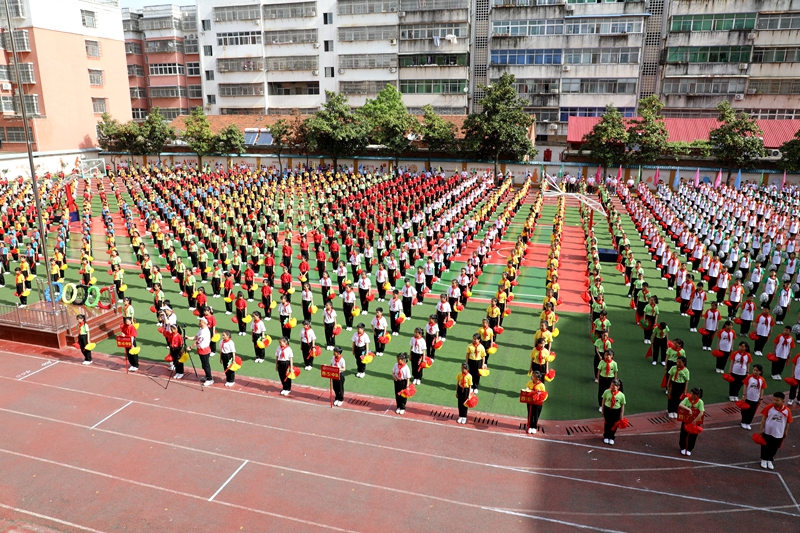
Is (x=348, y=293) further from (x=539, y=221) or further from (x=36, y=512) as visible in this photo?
(x=539, y=221)

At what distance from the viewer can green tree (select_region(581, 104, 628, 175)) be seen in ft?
116

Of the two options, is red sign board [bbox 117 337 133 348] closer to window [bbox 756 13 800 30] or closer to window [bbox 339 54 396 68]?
window [bbox 339 54 396 68]

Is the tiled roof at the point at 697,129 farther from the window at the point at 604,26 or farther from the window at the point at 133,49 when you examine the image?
the window at the point at 133,49

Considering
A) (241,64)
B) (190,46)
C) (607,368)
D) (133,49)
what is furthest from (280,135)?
(607,368)

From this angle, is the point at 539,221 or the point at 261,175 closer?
the point at 539,221

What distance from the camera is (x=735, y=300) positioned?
13.9 metres


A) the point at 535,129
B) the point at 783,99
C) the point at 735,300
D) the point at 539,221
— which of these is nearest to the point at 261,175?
the point at 539,221

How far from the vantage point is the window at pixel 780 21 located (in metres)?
41.2

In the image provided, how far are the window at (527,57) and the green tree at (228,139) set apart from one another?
2181cm

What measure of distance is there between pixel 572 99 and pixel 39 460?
45.6m

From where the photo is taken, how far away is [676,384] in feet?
31.1

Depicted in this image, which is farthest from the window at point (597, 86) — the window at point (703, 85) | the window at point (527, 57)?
the window at point (703, 85)

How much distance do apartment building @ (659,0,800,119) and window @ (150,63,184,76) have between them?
44.7 meters

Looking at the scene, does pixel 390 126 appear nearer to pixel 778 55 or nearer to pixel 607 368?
pixel 778 55
